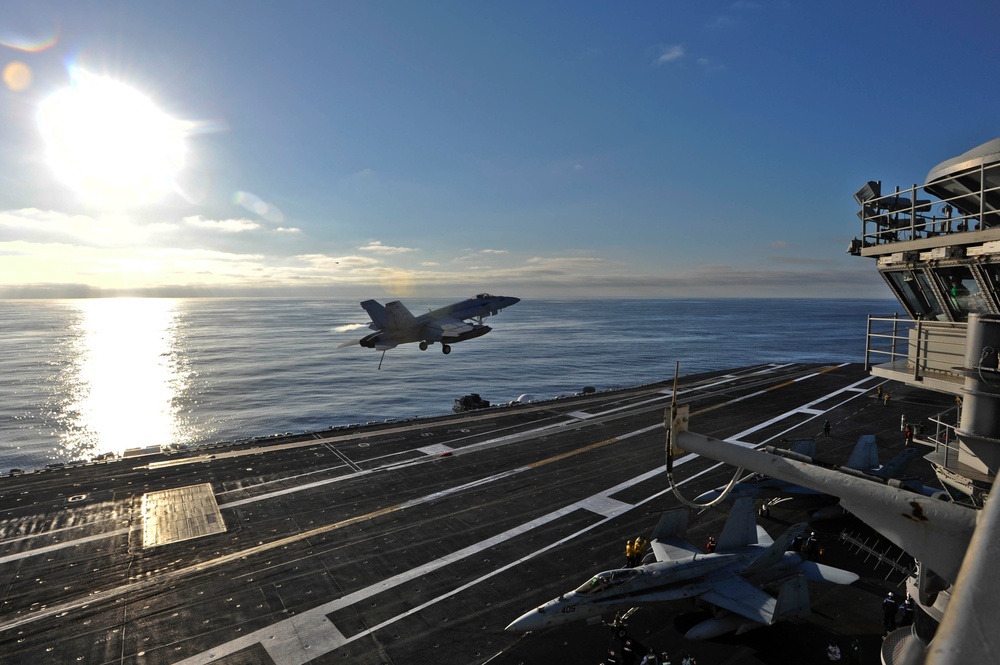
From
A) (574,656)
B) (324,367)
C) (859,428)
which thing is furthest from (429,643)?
(324,367)

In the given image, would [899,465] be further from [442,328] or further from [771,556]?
[442,328]

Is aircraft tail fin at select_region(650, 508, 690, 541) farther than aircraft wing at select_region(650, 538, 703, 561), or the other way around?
aircraft tail fin at select_region(650, 508, 690, 541)

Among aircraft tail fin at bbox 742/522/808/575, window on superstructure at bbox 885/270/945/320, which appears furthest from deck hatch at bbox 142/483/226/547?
window on superstructure at bbox 885/270/945/320

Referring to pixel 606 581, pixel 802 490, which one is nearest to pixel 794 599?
pixel 606 581

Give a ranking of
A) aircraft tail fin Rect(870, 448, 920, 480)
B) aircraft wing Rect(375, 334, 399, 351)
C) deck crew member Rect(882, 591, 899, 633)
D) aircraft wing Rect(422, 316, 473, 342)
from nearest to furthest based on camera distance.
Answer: deck crew member Rect(882, 591, 899, 633) < aircraft tail fin Rect(870, 448, 920, 480) < aircraft wing Rect(375, 334, 399, 351) < aircraft wing Rect(422, 316, 473, 342)

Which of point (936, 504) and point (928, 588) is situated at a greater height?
point (936, 504)

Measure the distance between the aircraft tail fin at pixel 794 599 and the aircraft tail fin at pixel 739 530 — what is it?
3165 mm

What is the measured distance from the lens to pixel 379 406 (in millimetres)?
78688

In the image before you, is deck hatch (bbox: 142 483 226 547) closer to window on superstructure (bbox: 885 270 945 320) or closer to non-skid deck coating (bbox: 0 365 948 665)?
non-skid deck coating (bbox: 0 365 948 665)

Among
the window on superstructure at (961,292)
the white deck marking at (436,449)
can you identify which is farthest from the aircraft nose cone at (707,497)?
the white deck marking at (436,449)

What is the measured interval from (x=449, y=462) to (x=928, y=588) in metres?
28.7

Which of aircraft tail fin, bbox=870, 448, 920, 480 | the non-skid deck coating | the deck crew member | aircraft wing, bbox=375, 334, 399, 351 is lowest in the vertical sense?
the non-skid deck coating

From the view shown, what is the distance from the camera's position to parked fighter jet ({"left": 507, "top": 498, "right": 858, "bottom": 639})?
57.0ft

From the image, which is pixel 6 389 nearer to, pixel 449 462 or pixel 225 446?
pixel 225 446
